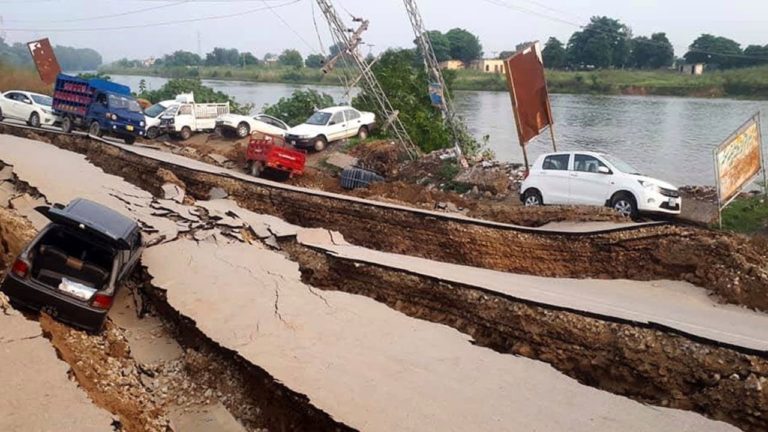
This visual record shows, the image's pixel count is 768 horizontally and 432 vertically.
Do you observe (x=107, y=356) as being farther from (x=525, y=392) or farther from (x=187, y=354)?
(x=525, y=392)

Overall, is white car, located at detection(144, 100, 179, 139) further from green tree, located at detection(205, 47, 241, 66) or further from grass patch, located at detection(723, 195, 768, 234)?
green tree, located at detection(205, 47, 241, 66)

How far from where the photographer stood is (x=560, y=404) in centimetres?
548

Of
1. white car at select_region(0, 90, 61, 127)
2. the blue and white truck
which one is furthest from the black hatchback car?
white car at select_region(0, 90, 61, 127)

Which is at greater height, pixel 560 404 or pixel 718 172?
pixel 718 172

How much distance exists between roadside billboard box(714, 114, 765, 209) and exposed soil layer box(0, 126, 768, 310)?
10.00 ft

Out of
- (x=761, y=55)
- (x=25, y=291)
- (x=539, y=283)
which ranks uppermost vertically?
(x=761, y=55)

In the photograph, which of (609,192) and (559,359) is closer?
(559,359)

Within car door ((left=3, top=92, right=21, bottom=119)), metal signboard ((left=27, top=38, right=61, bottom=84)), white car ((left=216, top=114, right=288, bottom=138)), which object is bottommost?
white car ((left=216, top=114, right=288, bottom=138))

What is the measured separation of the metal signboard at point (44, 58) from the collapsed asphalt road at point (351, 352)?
30.5m

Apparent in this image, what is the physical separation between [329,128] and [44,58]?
20606 mm

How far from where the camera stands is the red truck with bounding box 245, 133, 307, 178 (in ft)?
64.9

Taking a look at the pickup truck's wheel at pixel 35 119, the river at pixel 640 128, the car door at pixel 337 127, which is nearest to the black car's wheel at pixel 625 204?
the river at pixel 640 128

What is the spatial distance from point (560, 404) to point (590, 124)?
38998mm

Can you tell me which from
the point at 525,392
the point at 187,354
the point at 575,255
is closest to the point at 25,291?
the point at 187,354
